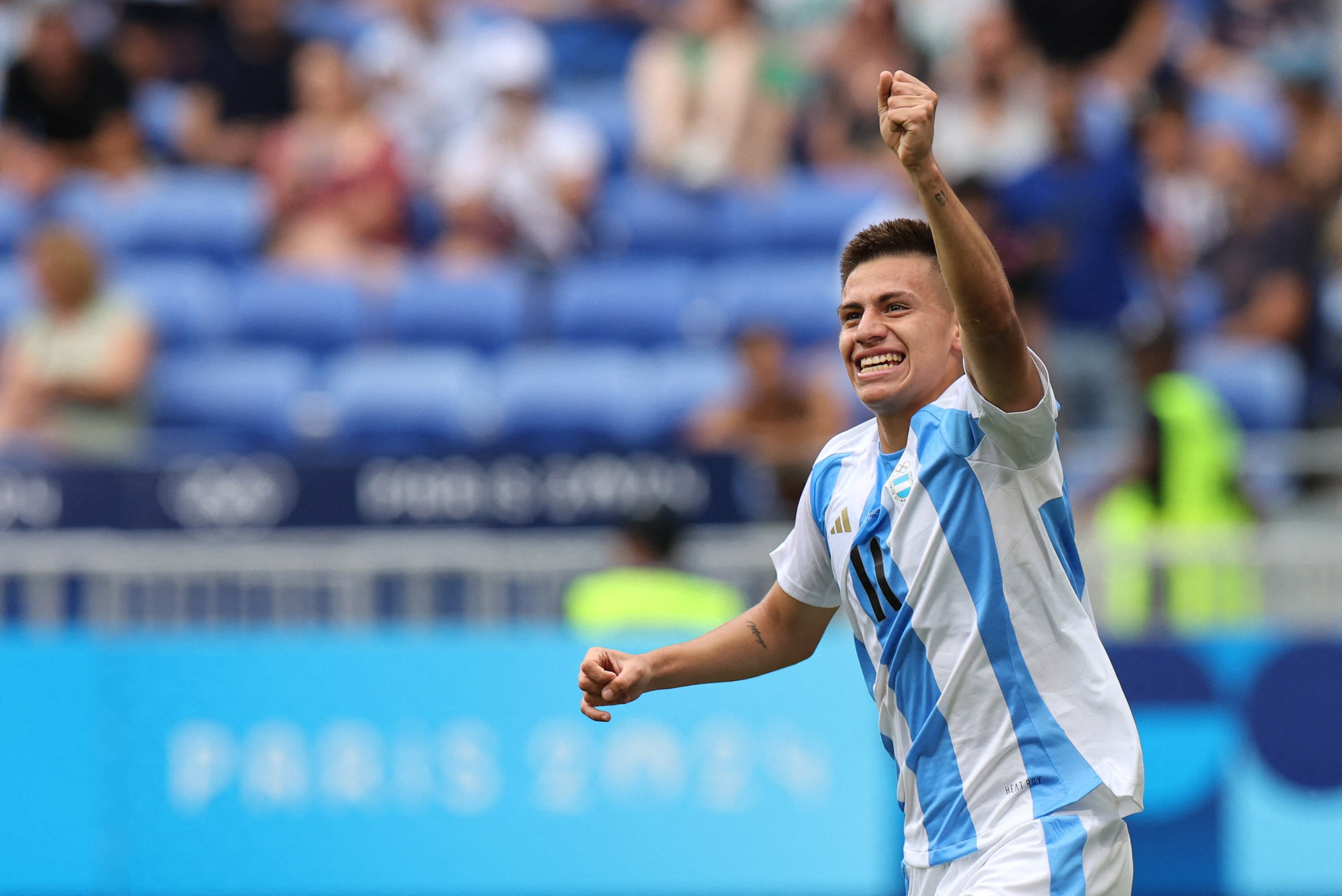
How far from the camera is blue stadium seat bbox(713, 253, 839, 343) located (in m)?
10.9

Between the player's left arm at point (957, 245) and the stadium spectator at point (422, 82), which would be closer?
the player's left arm at point (957, 245)

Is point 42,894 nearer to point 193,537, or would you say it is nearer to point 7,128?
point 193,537

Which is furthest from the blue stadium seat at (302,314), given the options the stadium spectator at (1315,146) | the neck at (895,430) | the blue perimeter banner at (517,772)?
the neck at (895,430)

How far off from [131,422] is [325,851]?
3.28 meters

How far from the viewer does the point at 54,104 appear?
498 inches

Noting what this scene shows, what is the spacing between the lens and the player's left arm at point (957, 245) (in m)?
3.29

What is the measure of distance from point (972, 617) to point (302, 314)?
819 centimetres

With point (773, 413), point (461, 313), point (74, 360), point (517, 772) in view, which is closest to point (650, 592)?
point (517, 772)

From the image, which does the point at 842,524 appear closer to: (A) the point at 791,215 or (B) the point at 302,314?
(B) the point at 302,314

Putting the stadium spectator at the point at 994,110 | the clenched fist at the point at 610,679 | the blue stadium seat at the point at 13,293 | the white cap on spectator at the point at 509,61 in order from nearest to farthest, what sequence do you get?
the clenched fist at the point at 610,679 → the blue stadium seat at the point at 13,293 → the stadium spectator at the point at 994,110 → the white cap on spectator at the point at 509,61

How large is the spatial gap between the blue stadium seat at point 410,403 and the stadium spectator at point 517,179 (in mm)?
1290

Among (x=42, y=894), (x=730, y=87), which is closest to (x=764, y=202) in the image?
(x=730, y=87)

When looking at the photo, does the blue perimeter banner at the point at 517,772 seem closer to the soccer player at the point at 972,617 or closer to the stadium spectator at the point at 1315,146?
the soccer player at the point at 972,617

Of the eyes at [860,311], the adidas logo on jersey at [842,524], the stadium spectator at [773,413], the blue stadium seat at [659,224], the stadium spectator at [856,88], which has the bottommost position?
the adidas logo on jersey at [842,524]
